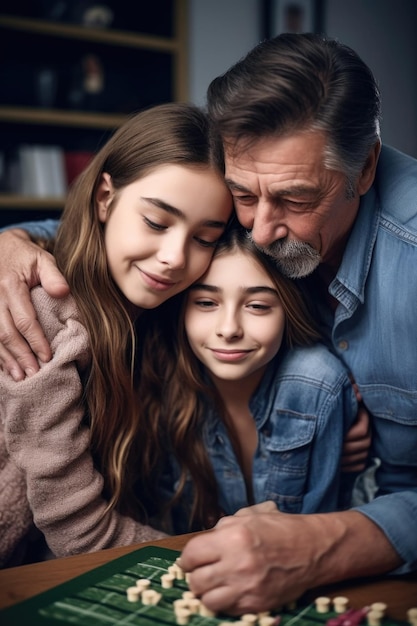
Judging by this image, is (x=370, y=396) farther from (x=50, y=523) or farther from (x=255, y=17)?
(x=255, y=17)

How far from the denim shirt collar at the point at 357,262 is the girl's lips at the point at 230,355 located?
245 mm

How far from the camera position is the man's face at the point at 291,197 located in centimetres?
142

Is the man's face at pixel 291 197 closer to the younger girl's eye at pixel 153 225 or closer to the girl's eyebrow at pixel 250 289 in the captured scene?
the girl's eyebrow at pixel 250 289

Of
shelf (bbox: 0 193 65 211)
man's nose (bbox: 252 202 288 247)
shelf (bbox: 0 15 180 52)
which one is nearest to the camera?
man's nose (bbox: 252 202 288 247)

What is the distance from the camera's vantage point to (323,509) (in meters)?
1.68

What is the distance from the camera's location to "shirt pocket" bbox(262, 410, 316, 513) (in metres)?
1.65

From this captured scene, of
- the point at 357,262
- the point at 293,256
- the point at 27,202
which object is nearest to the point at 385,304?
the point at 357,262

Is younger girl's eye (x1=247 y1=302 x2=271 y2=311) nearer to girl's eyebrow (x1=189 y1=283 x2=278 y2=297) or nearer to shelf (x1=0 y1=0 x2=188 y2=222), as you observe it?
girl's eyebrow (x1=189 y1=283 x2=278 y2=297)

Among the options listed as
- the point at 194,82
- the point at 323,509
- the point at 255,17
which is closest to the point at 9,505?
the point at 323,509

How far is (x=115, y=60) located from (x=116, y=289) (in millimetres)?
2818

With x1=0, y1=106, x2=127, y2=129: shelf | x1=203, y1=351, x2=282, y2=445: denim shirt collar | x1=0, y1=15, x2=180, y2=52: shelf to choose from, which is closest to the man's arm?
x1=203, y1=351, x2=282, y2=445: denim shirt collar

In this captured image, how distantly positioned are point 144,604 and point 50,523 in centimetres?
44

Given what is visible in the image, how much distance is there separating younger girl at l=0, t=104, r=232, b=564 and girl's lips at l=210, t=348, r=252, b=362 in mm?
175

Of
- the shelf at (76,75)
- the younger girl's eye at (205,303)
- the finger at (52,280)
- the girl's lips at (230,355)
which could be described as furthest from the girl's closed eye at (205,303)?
the shelf at (76,75)
